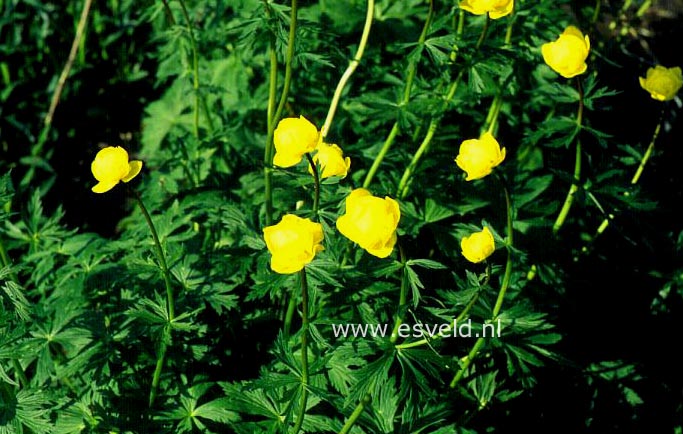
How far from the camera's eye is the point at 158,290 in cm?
165

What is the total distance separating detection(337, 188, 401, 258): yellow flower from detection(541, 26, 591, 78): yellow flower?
53 centimetres

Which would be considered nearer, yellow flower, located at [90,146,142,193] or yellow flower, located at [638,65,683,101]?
yellow flower, located at [90,146,142,193]

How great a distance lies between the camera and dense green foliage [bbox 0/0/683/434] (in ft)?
4.72

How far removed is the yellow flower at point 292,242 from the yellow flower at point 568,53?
0.63 metres

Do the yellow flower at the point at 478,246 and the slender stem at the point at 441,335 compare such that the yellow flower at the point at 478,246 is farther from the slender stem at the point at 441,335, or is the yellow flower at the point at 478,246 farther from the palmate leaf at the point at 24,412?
the palmate leaf at the point at 24,412

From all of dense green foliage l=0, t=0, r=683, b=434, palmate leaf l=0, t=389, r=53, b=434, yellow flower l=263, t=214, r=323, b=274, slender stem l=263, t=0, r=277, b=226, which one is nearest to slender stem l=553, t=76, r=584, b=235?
dense green foliage l=0, t=0, r=683, b=434

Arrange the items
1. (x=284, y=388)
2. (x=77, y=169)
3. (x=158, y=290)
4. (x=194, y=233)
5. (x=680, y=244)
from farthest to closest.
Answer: (x=77, y=169)
(x=680, y=244)
(x=194, y=233)
(x=158, y=290)
(x=284, y=388)

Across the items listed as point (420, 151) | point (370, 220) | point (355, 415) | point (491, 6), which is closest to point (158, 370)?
point (355, 415)

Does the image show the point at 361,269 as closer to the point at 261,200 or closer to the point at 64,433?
the point at 261,200

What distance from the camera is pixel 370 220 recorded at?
1.11 m

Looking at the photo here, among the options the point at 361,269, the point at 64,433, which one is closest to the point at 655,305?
the point at 361,269

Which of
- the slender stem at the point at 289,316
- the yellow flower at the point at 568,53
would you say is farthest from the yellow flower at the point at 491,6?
the slender stem at the point at 289,316

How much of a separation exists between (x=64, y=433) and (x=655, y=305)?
1.52m

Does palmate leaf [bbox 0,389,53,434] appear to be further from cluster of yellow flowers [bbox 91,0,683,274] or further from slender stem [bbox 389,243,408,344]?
slender stem [bbox 389,243,408,344]
